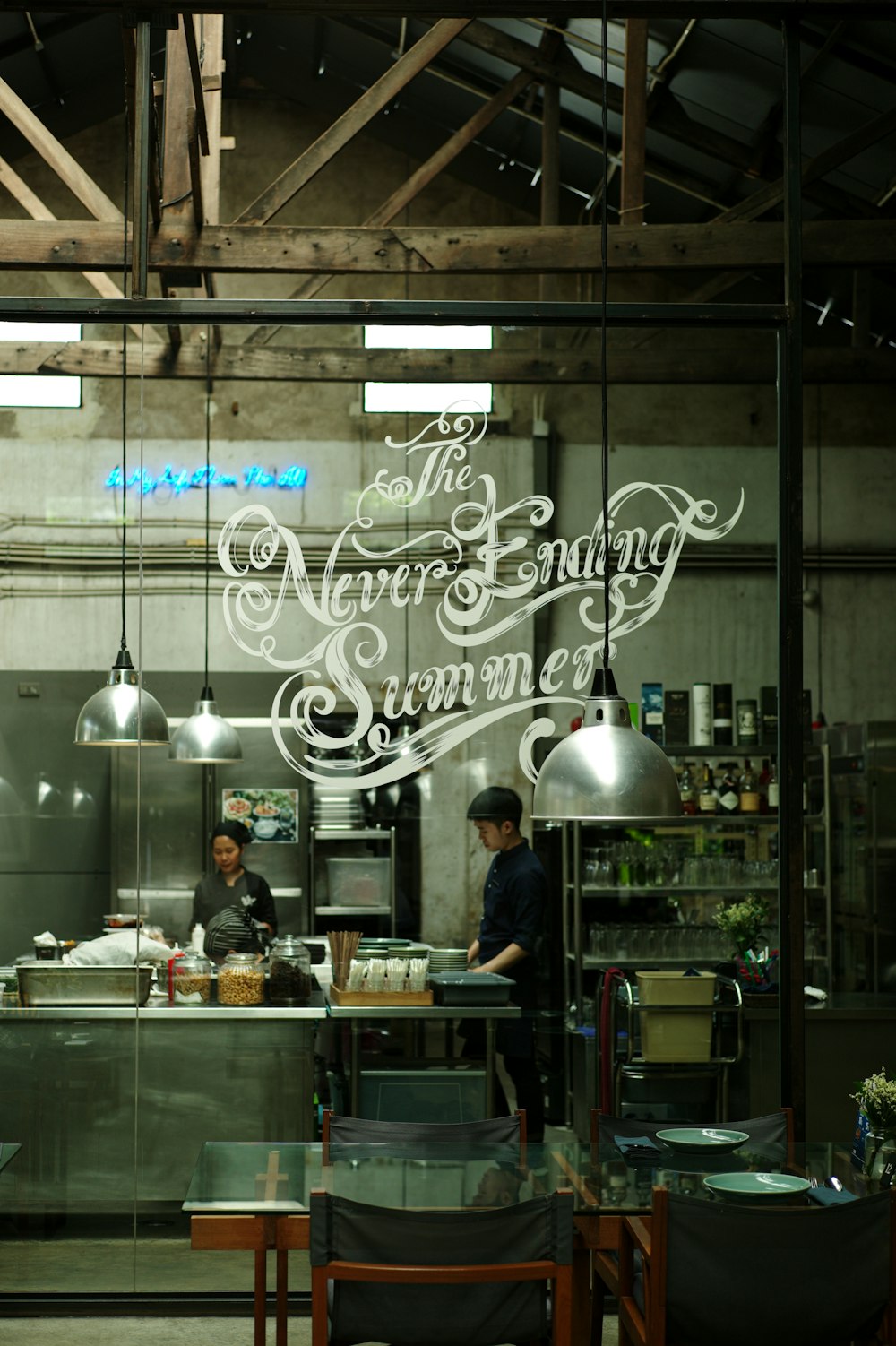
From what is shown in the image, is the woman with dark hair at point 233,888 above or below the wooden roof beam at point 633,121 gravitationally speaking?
below

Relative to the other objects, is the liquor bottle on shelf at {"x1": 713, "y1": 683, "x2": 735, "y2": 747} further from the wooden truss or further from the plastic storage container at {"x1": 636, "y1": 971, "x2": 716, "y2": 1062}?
the wooden truss

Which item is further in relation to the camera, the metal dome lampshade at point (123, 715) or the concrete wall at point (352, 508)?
the concrete wall at point (352, 508)

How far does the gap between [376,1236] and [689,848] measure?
263 cm

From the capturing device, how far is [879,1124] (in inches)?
139

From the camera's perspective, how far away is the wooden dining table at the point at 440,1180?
330cm

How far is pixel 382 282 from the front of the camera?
10.3m

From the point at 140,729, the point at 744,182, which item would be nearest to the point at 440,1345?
the point at 140,729

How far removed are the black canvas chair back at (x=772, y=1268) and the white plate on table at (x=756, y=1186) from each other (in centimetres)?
29

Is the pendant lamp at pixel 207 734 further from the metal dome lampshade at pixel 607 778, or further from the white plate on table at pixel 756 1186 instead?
the white plate on table at pixel 756 1186

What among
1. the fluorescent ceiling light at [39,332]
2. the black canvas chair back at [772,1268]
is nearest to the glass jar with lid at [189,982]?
the fluorescent ceiling light at [39,332]

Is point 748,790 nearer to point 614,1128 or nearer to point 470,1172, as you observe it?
point 614,1128

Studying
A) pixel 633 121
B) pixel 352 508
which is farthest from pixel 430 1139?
pixel 633 121

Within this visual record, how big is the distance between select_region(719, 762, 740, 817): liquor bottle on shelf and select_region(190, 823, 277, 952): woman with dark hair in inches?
68.1

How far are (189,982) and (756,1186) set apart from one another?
2327 millimetres
